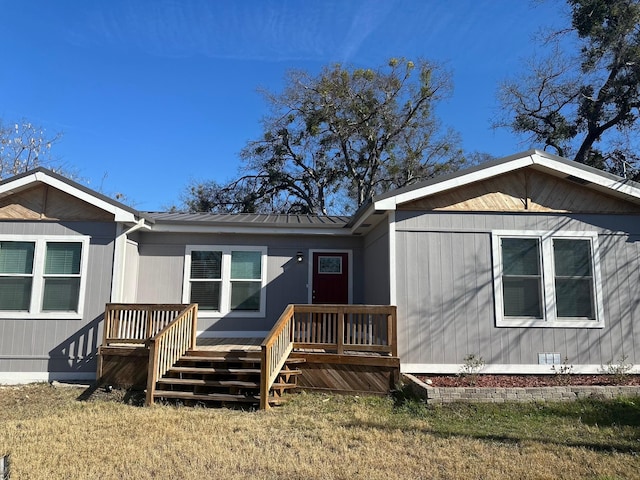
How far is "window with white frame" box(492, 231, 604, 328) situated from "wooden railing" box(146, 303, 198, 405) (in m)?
5.32

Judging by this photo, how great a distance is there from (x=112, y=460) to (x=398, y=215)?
5520 millimetres

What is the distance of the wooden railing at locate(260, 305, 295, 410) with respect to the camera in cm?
636

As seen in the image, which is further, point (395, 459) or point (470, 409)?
point (470, 409)

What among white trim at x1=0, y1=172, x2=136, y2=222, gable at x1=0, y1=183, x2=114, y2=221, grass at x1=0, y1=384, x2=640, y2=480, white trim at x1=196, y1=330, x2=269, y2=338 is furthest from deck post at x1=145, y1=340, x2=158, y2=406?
gable at x1=0, y1=183, x2=114, y2=221

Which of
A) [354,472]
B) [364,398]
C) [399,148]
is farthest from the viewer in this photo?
[399,148]

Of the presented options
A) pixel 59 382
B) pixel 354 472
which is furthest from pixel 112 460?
pixel 59 382

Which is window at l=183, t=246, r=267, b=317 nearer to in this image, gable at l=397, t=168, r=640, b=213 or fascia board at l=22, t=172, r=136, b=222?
fascia board at l=22, t=172, r=136, b=222

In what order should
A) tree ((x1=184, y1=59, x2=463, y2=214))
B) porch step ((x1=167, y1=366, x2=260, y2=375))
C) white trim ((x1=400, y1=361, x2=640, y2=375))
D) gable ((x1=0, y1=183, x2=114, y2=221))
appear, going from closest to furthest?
1. porch step ((x1=167, y1=366, x2=260, y2=375))
2. white trim ((x1=400, y1=361, x2=640, y2=375))
3. gable ((x1=0, y1=183, x2=114, y2=221))
4. tree ((x1=184, y1=59, x2=463, y2=214))

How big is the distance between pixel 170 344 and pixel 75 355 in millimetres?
2281

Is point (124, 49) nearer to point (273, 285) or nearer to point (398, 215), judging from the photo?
point (273, 285)

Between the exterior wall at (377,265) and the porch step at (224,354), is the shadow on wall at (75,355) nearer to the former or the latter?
the porch step at (224,354)

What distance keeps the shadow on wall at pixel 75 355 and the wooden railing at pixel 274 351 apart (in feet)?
11.7

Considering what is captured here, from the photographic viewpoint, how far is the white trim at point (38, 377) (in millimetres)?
7895

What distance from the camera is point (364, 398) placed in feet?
22.6
